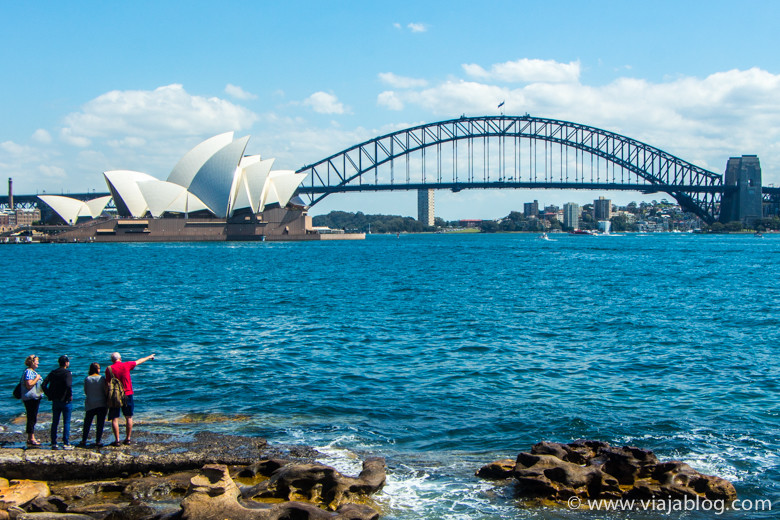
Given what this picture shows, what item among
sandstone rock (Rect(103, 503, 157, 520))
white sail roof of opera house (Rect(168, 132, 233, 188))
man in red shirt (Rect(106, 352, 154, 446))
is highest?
white sail roof of opera house (Rect(168, 132, 233, 188))

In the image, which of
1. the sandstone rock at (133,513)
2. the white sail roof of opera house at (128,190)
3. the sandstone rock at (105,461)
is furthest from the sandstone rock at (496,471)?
the white sail roof of opera house at (128,190)

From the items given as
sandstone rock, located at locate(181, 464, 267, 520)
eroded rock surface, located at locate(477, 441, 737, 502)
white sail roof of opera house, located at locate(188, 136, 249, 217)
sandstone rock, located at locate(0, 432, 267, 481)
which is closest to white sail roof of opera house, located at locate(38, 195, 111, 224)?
white sail roof of opera house, located at locate(188, 136, 249, 217)

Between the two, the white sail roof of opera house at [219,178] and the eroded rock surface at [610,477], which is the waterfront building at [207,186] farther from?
the eroded rock surface at [610,477]

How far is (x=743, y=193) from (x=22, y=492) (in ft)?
406

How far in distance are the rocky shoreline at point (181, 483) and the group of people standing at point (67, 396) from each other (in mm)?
296

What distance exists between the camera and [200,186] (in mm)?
84812

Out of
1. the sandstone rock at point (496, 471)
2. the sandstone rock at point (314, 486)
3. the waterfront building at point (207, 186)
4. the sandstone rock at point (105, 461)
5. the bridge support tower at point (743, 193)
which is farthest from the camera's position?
the bridge support tower at point (743, 193)

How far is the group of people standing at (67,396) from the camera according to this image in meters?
7.69

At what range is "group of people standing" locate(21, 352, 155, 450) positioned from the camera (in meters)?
7.69

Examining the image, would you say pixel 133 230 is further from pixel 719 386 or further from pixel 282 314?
pixel 719 386

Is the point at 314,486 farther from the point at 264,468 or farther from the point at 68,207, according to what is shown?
the point at 68,207

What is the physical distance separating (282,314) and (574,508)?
14.7m

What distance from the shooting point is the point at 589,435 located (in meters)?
8.70

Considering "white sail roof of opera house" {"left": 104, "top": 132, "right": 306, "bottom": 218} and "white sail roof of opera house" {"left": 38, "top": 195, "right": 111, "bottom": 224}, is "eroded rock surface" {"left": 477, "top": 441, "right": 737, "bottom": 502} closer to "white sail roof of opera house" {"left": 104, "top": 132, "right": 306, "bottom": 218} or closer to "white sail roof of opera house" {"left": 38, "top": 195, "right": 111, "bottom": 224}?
"white sail roof of opera house" {"left": 104, "top": 132, "right": 306, "bottom": 218}
